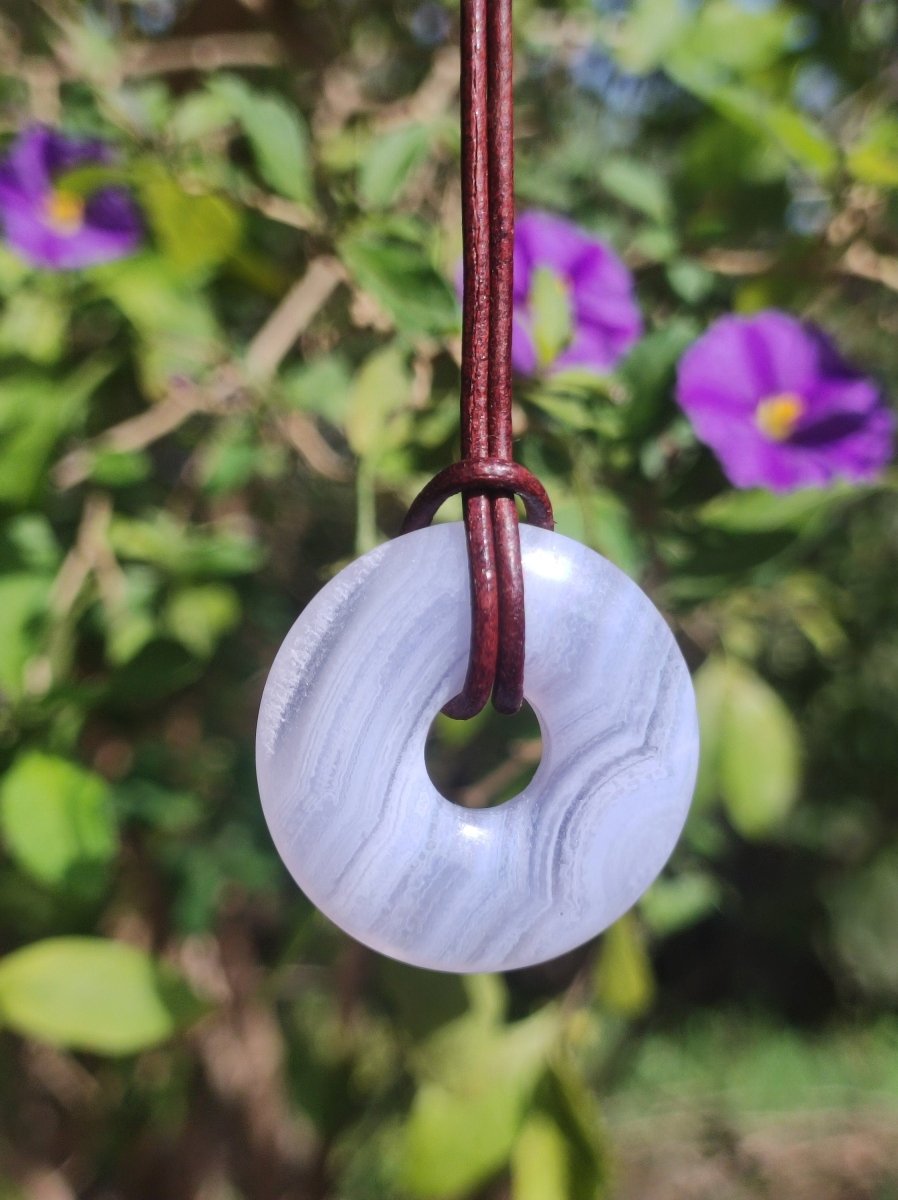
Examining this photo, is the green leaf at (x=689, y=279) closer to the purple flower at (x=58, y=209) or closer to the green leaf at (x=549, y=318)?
the green leaf at (x=549, y=318)

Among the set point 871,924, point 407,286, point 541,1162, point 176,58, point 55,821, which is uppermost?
point 176,58

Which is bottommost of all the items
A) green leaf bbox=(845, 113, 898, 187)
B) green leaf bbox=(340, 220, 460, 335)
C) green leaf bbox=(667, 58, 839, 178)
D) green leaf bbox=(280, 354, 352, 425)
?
green leaf bbox=(280, 354, 352, 425)

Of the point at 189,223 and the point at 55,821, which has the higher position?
the point at 189,223

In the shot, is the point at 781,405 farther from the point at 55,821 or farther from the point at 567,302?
the point at 55,821

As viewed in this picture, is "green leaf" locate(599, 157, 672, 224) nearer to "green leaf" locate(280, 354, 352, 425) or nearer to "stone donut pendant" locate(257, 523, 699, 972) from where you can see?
"green leaf" locate(280, 354, 352, 425)

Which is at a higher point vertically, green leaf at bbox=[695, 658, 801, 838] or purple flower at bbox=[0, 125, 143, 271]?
purple flower at bbox=[0, 125, 143, 271]

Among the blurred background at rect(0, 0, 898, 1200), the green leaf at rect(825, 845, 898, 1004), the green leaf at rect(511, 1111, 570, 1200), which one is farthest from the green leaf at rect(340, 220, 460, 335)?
the green leaf at rect(825, 845, 898, 1004)

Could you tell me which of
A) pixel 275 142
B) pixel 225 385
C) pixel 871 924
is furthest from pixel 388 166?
pixel 871 924
